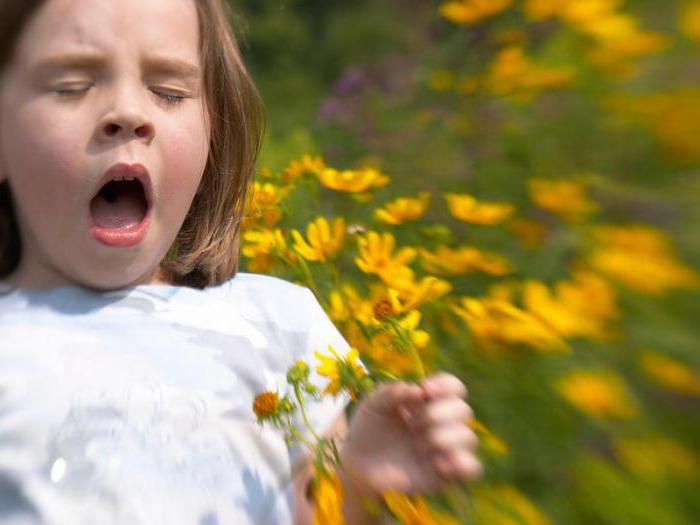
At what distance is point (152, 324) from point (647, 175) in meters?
0.64

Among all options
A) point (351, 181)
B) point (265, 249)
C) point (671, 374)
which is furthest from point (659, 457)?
point (351, 181)

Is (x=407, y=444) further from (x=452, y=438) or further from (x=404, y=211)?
(x=404, y=211)

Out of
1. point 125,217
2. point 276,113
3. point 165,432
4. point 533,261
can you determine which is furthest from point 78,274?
point 276,113

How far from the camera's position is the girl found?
81 centimetres

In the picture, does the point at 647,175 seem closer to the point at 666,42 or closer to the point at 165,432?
the point at 666,42

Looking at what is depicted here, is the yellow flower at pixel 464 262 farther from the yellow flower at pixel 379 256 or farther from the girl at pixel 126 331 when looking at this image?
the girl at pixel 126 331

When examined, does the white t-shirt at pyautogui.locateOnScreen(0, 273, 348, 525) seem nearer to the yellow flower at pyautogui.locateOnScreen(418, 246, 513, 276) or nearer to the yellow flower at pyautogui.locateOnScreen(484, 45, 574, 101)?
the yellow flower at pyautogui.locateOnScreen(418, 246, 513, 276)

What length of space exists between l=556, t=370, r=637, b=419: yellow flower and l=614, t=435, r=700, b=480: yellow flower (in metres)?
0.01

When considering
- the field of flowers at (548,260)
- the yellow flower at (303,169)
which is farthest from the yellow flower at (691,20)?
the yellow flower at (303,169)

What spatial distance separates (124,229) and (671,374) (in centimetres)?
67

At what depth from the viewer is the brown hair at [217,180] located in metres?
1.05

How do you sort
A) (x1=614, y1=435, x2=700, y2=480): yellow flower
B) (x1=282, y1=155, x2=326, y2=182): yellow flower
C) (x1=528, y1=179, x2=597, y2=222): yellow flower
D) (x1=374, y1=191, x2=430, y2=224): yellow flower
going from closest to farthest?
(x1=614, y1=435, x2=700, y2=480): yellow flower
(x1=528, y1=179, x2=597, y2=222): yellow flower
(x1=374, y1=191, x2=430, y2=224): yellow flower
(x1=282, y1=155, x2=326, y2=182): yellow flower

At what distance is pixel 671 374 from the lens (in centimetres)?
37

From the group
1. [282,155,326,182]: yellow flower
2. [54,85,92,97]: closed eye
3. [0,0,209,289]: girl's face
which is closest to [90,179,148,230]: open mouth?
[0,0,209,289]: girl's face
